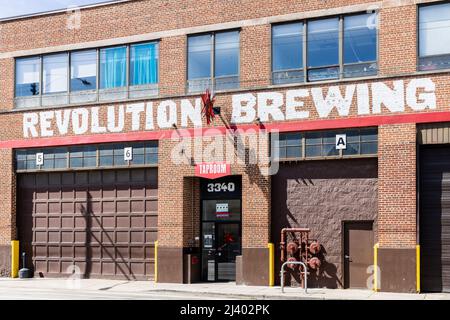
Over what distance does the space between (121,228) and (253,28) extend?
28.1 ft

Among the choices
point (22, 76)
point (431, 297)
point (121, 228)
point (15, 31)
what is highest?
point (15, 31)

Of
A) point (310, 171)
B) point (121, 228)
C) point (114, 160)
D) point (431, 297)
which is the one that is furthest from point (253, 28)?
point (431, 297)

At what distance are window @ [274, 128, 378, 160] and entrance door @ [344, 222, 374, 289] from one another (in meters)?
2.25

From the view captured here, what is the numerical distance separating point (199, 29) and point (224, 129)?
12.0ft

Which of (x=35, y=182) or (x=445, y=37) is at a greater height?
(x=445, y=37)

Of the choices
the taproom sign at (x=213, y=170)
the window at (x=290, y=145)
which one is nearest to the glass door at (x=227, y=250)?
the taproom sign at (x=213, y=170)

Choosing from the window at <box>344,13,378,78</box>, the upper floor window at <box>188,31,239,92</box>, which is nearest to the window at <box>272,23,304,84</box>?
the upper floor window at <box>188,31,239,92</box>

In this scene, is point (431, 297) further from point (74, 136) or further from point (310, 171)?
point (74, 136)

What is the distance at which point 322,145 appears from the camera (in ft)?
73.5

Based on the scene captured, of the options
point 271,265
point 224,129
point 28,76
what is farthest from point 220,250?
point 28,76

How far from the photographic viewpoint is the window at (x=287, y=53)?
23.0 m

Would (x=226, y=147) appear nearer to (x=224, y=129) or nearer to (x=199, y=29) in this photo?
(x=224, y=129)

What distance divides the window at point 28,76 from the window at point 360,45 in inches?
484

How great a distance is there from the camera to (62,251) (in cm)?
2681
